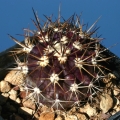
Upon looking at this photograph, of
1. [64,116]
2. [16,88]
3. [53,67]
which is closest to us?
[53,67]

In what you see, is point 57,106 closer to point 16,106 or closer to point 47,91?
point 47,91

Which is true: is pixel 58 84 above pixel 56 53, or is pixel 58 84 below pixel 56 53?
below

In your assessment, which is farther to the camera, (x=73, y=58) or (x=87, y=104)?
(x=87, y=104)

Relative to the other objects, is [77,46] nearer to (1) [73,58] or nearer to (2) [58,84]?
(1) [73,58]

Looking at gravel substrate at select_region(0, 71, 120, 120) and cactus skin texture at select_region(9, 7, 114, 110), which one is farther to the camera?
gravel substrate at select_region(0, 71, 120, 120)

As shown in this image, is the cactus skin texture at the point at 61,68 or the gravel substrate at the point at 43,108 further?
the gravel substrate at the point at 43,108

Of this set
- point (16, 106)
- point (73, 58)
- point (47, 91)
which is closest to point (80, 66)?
point (73, 58)

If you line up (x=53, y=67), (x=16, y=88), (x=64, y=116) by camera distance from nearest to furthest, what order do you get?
(x=53, y=67) → (x=64, y=116) → (x=16, y=88)

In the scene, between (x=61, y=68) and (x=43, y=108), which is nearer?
Result: (x=61, y=68)
